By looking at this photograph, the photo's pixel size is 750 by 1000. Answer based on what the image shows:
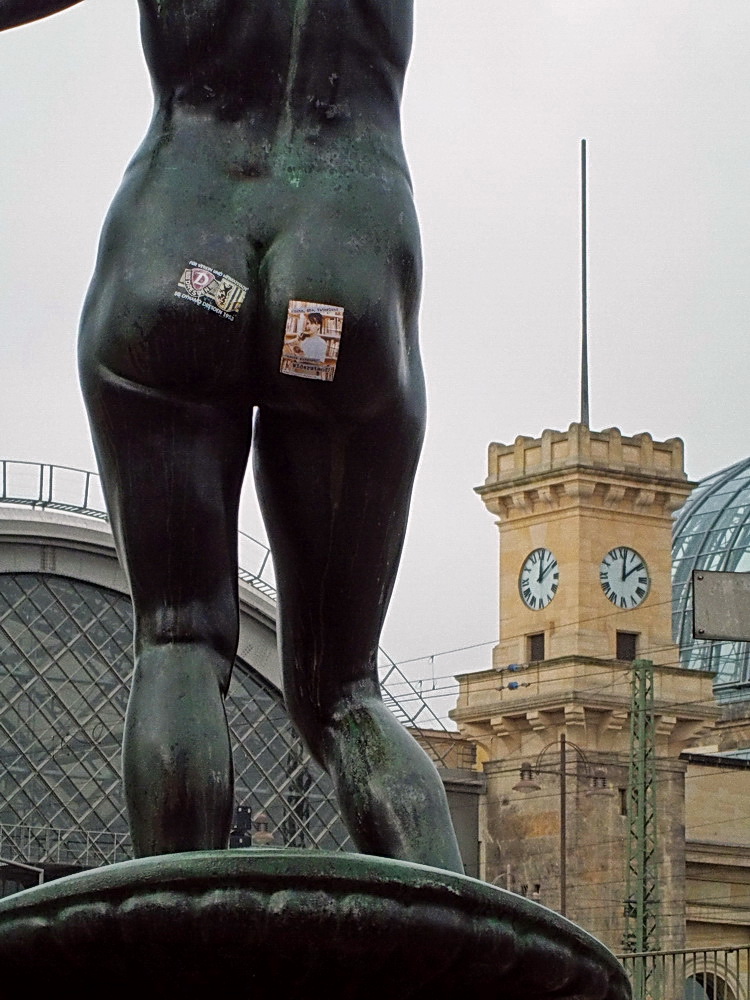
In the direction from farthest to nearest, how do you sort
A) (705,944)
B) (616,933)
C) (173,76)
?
(705,944) < (616,933) < (173,76)

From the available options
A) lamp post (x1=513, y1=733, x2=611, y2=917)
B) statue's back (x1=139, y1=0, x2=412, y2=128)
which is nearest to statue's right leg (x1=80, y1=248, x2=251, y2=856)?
statue's back (x1=139, y1=0, x2=412, y2=128)

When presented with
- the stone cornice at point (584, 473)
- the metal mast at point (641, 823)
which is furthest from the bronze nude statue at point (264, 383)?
the stone cornice at point (584, 473)

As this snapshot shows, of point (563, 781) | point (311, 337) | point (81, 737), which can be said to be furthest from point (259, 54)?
point (563, 781)

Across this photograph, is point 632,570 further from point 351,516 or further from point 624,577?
point 351,516

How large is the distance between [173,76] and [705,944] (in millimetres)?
46510

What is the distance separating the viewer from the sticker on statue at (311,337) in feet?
8.32

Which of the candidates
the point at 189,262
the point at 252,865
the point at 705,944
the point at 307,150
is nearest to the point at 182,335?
the point at 189,262

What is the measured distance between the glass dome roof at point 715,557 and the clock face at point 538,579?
38.1 ft

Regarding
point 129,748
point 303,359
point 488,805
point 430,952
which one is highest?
point 488,805

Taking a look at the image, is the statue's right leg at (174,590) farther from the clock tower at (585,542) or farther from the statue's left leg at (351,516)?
the clock tower at (585,542)

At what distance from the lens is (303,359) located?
254 cm

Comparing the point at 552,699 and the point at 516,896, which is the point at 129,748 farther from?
the point at 552,699

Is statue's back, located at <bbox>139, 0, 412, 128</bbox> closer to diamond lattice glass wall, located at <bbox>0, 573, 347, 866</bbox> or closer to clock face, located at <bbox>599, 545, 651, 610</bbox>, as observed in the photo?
diamond lattice glass wall, located at <bbox>0, 573, 347, 866</bbox>

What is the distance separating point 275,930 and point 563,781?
142 feet
